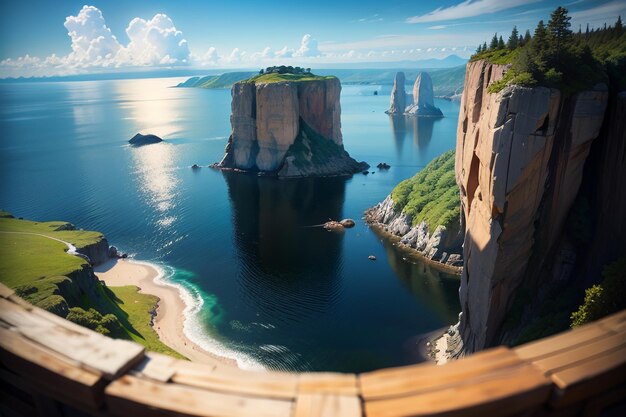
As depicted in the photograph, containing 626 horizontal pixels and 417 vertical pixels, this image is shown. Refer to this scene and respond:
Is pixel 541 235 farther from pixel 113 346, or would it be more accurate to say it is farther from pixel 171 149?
pixel 171 149

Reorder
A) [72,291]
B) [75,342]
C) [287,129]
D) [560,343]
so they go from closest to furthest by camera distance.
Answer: [560,343] → [75,342] → [72,291] → [287,129]

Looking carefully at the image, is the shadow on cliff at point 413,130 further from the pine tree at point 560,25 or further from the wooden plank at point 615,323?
the wooden plank at point 615,323

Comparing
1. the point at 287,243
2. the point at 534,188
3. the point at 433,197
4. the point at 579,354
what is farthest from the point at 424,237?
the point at 579,354

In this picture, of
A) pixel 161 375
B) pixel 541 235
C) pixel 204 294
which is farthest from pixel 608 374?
pixel 204 294

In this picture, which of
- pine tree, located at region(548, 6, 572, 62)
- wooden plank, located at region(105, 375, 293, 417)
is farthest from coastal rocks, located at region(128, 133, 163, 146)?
wooden plank, located at region(105, 375, 293, 417)

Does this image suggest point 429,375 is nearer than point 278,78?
Yes

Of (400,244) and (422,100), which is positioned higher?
(422,100)

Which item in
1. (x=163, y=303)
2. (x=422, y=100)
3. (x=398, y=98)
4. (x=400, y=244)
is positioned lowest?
(x=163, y=303)

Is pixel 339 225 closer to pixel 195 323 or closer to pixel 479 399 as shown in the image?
pixel 195 323
